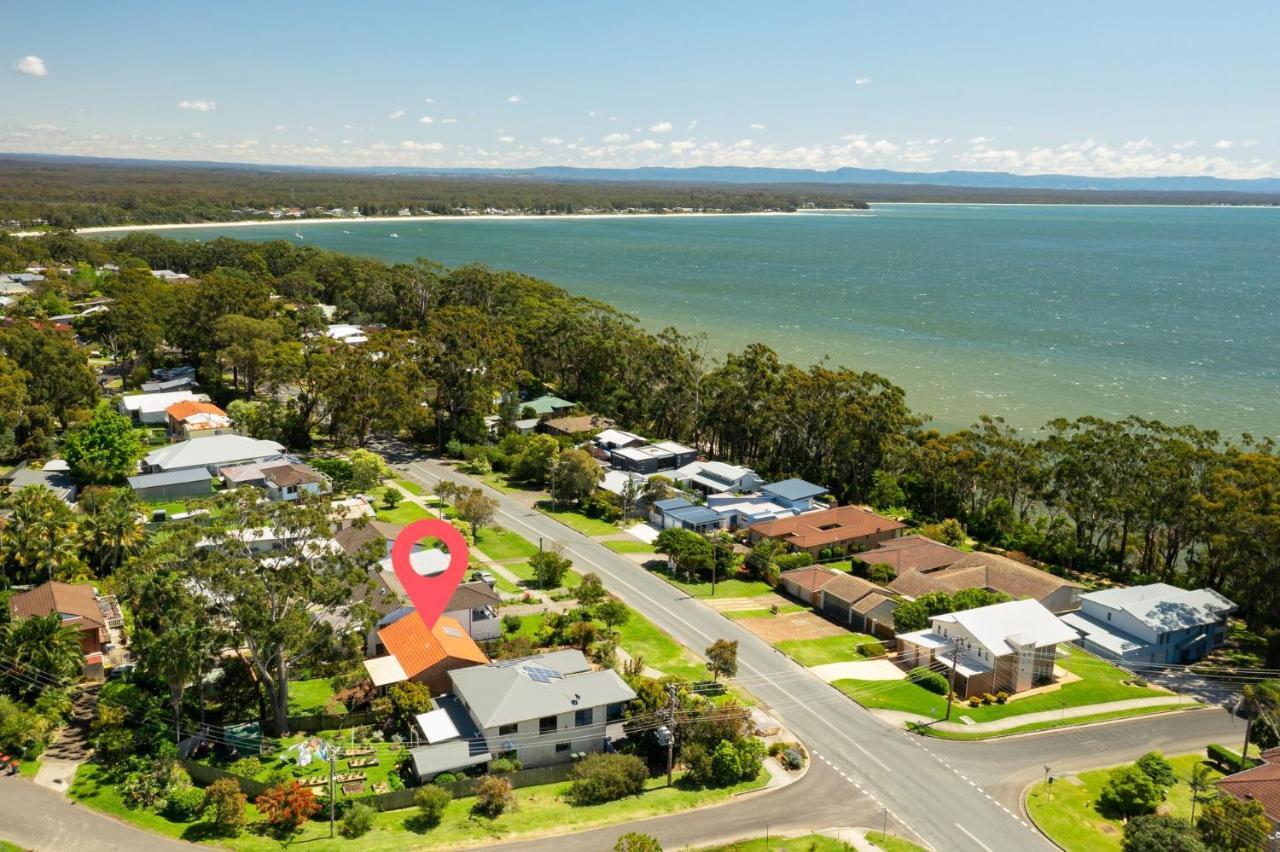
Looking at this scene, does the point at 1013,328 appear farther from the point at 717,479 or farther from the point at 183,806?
the point at 183,806

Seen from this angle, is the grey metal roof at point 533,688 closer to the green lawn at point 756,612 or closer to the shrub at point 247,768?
the shrub at point 247,768

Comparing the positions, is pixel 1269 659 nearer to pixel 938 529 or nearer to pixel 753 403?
pixel 938 529

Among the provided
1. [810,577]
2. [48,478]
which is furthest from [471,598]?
[48,478]

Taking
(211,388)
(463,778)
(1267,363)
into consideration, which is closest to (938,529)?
(463,778)

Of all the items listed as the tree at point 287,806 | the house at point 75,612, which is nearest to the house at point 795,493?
the tree at point 287,806

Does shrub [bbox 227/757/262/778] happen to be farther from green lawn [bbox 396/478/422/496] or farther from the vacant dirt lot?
green lawn [bbox 396/478/422/496]

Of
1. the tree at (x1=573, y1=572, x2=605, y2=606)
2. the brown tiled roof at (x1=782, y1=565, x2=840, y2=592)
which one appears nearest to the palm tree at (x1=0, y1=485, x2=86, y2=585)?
the tree at (x1=573, y1=572, x2=605, y2=606)
